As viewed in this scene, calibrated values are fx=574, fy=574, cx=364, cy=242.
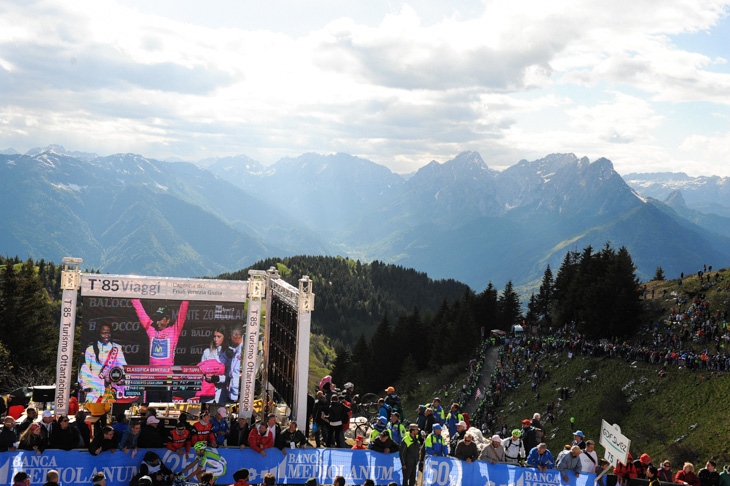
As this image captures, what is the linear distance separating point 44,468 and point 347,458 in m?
8.59

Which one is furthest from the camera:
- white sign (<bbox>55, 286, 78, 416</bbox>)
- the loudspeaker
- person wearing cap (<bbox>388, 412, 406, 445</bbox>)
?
the loudspeaker

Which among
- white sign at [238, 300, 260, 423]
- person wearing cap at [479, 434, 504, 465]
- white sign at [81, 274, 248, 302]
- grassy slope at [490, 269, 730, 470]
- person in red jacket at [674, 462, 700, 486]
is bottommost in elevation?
grassy slope at [490, 269, 730, 470]

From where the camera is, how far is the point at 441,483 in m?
17.2

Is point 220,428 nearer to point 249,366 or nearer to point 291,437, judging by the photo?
point 291,437

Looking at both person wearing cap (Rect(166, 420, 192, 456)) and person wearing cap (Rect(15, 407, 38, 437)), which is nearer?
person wearing cap (Rect(15, 407, 38, 437))

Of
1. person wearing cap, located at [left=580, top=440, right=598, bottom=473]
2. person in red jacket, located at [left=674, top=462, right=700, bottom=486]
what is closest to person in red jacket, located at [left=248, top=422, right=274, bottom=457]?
person wearing cap, located at [left=580, top=440, right=598, bottom=473]

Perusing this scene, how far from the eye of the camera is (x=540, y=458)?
17.2 meters

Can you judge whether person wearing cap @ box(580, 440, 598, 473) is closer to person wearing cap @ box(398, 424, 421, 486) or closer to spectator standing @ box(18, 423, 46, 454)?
person wearing cap @ box(398, 424, 421, 486)

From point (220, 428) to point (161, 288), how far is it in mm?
6522

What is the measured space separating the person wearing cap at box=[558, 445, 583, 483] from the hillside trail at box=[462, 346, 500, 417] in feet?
148

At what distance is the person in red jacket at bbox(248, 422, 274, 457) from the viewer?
17.4 meters

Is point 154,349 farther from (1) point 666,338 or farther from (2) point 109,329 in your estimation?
(1) point 666,338

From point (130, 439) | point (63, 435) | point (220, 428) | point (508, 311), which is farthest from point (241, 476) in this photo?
point (508, 311)

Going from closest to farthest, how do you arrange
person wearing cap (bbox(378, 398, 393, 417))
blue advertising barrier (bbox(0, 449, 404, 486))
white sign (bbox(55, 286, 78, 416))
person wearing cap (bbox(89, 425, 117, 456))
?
blue advertising barrier (bbox(0, 449, 404, 486)) < person wearing cap (bbox(89, 425, 117, 456)) < white sign (bbox(55, 286, 78, 416)) < person wearing cap (bbox(378, 398, 393, 417))
